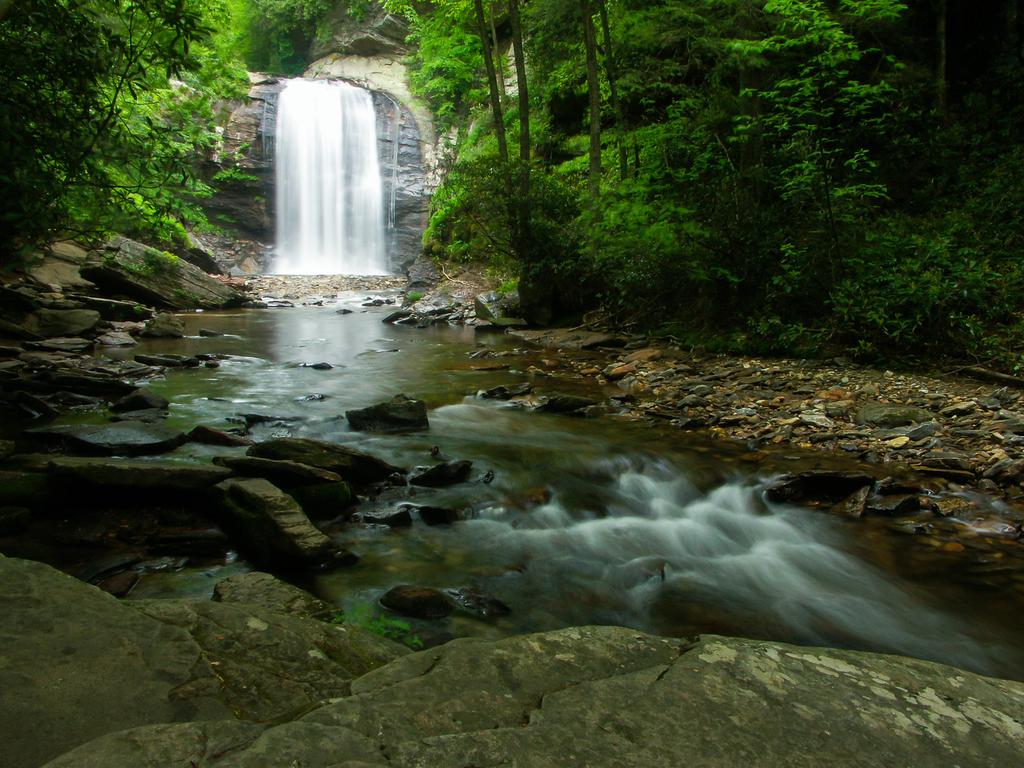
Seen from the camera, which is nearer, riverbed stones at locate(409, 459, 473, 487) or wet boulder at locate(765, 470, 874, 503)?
wet boulder at locate(765, 470, 874, 503)

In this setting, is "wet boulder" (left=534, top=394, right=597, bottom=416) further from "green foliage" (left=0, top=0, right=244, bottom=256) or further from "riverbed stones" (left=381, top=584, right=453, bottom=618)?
"green foliage" (left=0, top=0, right=244, bottom=256)

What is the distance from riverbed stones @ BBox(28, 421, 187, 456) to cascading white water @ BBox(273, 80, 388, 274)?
28063 mm

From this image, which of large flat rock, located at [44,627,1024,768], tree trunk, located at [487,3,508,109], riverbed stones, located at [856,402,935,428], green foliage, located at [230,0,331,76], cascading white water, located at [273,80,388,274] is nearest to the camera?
large flat rock, located at [44,627,1024,768]

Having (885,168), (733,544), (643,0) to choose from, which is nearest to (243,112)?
(643,0)

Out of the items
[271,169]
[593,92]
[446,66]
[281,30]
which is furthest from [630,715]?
[281,30]

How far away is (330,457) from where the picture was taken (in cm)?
509

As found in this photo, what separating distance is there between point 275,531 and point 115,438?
2.44 metres

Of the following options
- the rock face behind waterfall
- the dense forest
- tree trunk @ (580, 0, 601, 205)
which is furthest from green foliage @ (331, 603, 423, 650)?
the rock face behind waterfall

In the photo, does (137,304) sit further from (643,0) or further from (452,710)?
(452,710)

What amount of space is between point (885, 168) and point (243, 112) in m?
31.8

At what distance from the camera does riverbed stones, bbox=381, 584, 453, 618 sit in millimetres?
3438

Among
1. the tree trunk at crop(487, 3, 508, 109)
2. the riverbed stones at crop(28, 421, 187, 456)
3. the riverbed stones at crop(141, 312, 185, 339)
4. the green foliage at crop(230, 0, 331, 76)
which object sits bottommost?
the riverbed stones at crop(28, 421, 187, 456)

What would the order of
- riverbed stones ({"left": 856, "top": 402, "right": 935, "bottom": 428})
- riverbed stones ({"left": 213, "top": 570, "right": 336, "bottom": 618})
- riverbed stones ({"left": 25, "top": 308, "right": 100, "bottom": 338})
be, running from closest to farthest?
riverbed stones ({"left": 213, "top": 570, "right": 336, "bottom": 618}) < riverbed stones ({"left": 856, "top": 402, "right": 935, "bottom": 428}) < riverbed stones ({"left": 25, "top": 308, "right": 100, "bottom": 338})

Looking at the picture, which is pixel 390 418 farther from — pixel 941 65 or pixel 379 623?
pixel 941 65
